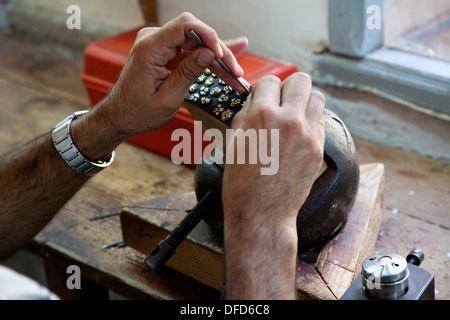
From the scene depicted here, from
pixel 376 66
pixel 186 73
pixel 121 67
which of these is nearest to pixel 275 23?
pixel 376 66

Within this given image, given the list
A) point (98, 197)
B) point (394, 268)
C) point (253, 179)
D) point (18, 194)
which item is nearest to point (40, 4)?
point (98, 197)

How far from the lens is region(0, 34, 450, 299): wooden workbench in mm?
987

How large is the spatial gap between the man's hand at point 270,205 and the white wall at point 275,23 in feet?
2.46

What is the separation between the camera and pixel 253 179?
2.22 ft

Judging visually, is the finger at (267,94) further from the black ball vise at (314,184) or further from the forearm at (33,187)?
the forearm at (33,187)

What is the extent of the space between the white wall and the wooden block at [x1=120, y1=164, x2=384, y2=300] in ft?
1.52

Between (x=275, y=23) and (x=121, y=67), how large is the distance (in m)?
0.42

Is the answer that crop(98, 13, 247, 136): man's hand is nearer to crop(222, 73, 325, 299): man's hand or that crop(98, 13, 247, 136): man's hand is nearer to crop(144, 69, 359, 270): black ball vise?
crop(144, 69, 359, 270): black ball vise

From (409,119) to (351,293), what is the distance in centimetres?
71

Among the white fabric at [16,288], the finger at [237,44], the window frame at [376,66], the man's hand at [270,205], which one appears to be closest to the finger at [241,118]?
the man's hand at [270,205]

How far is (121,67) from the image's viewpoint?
Result: 1338 mm

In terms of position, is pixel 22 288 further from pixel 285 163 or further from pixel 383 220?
pixel 383 220

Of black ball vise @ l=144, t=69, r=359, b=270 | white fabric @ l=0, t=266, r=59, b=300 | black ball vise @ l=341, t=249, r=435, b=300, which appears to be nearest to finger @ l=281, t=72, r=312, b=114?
black ball vise @ l=144, t=69, r=359, b=270

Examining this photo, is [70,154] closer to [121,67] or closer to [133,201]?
[133,201]
